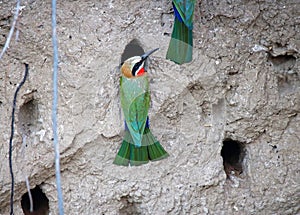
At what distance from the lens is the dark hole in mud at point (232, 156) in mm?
2307

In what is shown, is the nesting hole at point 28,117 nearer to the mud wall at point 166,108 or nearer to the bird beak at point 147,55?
the mud wall at point 166,108

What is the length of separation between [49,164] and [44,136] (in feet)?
0.31

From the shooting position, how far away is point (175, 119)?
2.19 meters

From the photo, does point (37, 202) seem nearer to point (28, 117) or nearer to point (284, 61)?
point (28, 117)

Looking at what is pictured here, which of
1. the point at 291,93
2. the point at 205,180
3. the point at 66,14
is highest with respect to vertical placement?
the point at 66,14

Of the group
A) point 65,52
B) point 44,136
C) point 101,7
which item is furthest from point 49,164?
point 101,7

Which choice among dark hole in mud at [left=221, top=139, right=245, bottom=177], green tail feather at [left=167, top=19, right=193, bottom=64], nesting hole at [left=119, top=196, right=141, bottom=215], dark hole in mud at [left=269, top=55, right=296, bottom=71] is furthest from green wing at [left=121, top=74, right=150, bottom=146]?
dark hole in mud at [left=269, top=55, right=296, bottom=71]

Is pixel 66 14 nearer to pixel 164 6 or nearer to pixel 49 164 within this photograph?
pixel 164 6

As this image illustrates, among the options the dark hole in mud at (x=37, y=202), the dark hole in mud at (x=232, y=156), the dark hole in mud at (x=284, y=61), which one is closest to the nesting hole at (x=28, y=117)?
the dark hole in mud at (x=37, y=202)

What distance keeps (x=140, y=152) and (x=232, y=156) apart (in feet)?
1.37

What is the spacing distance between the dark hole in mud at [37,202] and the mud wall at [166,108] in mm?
56

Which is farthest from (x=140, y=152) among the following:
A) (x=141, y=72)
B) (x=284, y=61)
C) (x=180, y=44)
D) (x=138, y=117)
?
(x=284, y=61)

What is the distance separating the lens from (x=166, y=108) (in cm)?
215

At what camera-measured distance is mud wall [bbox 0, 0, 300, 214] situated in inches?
81.2
